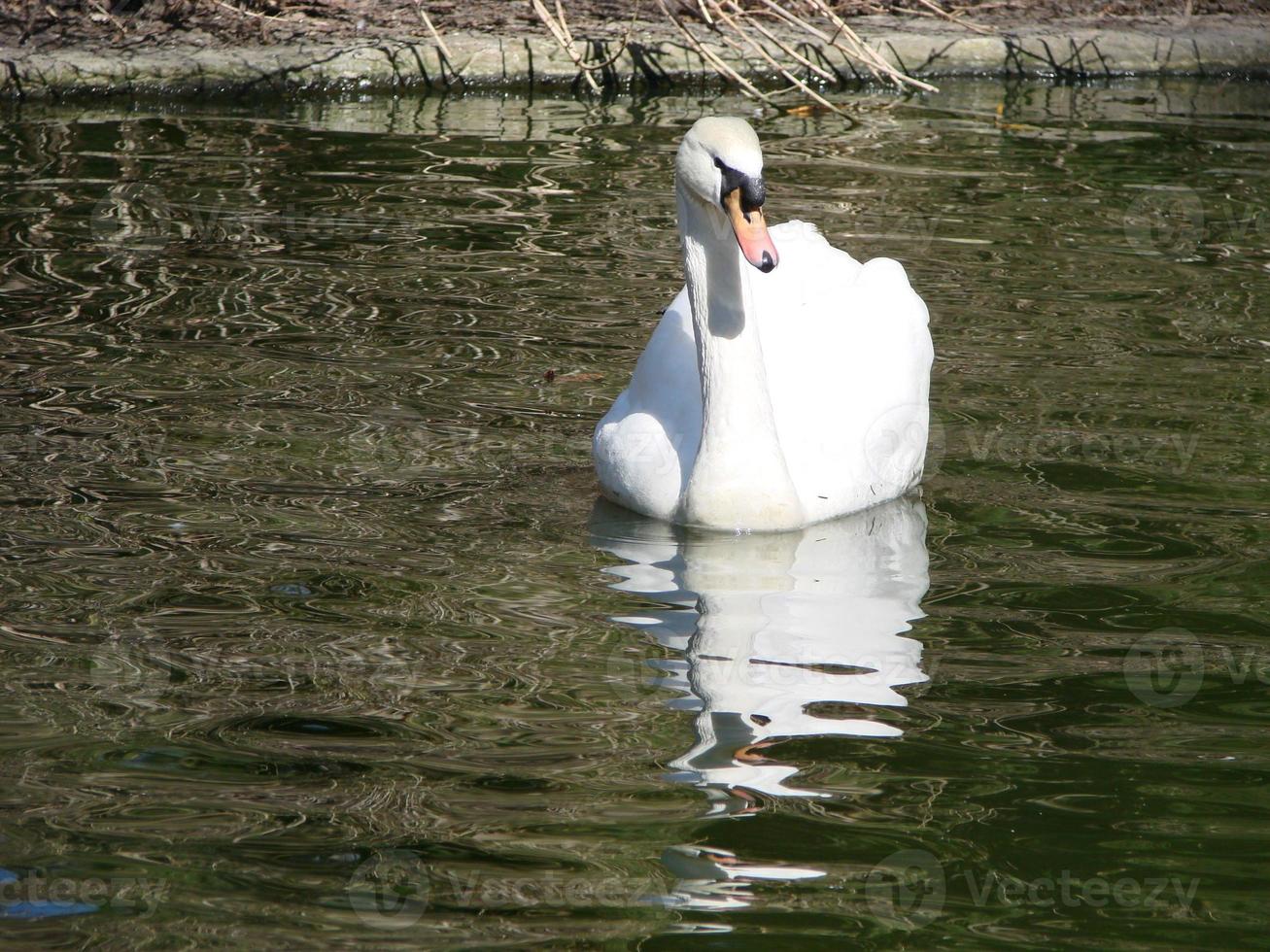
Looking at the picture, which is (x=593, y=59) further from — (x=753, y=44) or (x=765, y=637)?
(x=765, y=637)

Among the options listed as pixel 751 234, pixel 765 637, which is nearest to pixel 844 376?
pixel 751 234

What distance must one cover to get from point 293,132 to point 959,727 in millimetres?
7780

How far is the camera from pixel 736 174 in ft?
16.7

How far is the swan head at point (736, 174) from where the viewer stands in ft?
Result: 16.5

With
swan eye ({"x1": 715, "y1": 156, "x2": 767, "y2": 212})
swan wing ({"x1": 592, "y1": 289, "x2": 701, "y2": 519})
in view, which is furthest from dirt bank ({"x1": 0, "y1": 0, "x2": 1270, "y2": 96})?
swan eye ({"x1": 715, "y1": 156, "x2": 767, "y2": 212})

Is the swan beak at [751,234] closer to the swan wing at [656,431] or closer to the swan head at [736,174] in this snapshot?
the swan head at [736,174]

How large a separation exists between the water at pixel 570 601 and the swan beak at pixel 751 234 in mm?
965

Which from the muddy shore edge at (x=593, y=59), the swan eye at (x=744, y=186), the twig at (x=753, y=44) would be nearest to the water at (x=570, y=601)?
the swan eye at (x=744, y=186)

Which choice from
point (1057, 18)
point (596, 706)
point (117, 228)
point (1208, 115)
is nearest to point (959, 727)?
point (596, 706)

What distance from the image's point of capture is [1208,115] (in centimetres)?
1202

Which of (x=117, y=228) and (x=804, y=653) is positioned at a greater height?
(x=117, y=228)

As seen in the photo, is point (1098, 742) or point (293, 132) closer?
point (1098, 742)

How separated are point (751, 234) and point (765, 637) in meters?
1.10

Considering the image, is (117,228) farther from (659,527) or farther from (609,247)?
(659,527)
